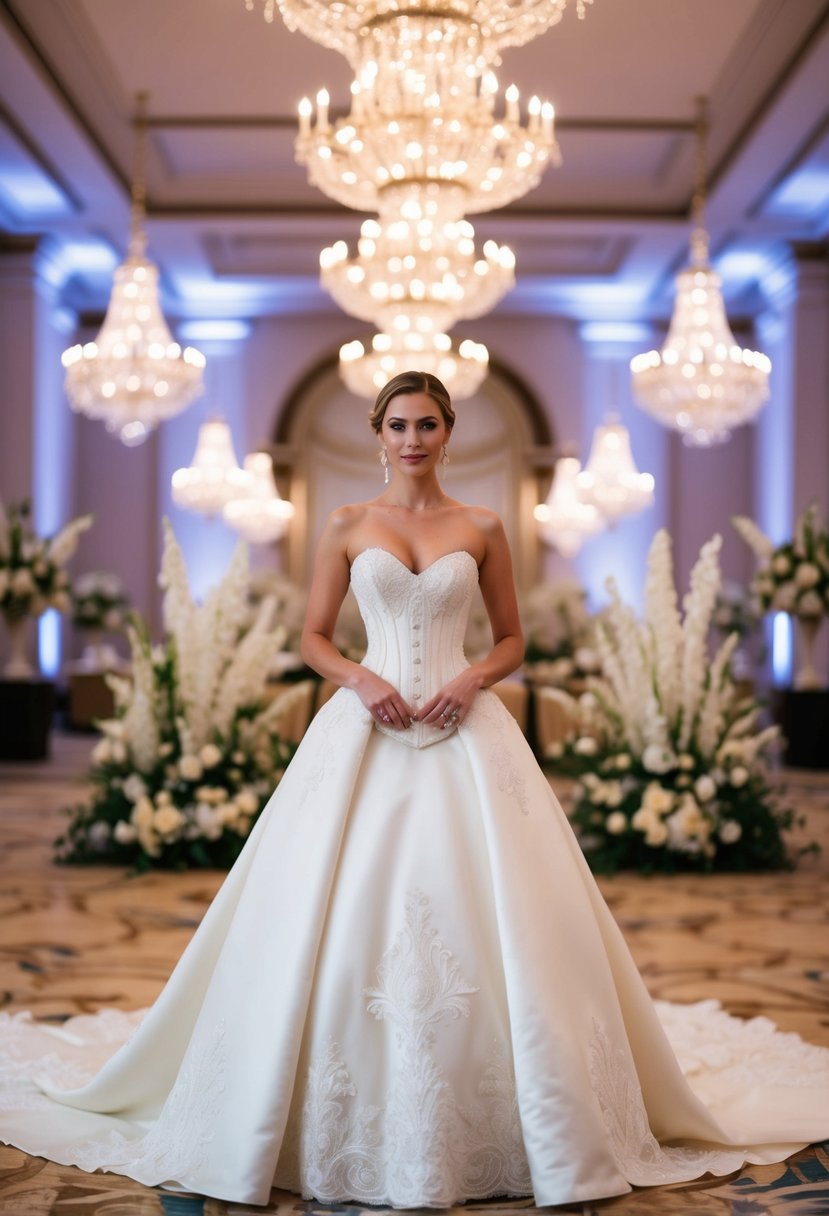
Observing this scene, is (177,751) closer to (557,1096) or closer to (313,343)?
(557,1096)

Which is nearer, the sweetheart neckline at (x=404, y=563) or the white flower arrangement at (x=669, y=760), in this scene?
the sweetheart neckline at (x=404, y=563)

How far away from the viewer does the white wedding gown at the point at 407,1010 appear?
7.82ft

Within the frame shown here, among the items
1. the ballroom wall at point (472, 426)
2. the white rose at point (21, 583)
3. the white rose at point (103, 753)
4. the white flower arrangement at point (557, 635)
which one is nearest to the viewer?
the white rose at point (103, 753)

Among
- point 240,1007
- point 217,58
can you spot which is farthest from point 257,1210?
point 217,58

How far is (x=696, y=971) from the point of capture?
4414 mm

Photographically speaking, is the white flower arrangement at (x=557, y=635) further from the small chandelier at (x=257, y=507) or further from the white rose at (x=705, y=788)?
the white rose at (x=705, y=788)

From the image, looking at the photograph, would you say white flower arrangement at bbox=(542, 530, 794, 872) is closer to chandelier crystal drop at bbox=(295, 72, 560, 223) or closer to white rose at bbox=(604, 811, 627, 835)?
white rose at bbox=(604, 811, 627, 835)

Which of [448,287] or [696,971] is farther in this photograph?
[448,287]

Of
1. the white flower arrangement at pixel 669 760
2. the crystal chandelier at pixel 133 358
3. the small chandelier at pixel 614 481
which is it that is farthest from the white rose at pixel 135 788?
the small chandelier at pixel 614 481

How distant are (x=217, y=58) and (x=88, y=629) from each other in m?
6.76

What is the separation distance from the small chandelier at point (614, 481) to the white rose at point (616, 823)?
6453 mm

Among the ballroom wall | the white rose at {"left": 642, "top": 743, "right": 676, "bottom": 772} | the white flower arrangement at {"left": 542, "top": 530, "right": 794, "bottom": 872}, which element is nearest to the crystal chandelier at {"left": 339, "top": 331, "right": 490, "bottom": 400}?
the white flower arrangement at {"left": 542, "top": 530, "right": 794, "bottom": 872}

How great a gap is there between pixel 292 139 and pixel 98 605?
5656mm

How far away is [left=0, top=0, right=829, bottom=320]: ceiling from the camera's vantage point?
835 cm
